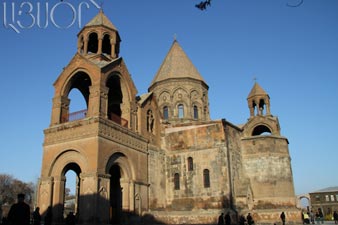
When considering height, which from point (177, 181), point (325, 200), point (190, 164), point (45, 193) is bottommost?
point (325, 200)

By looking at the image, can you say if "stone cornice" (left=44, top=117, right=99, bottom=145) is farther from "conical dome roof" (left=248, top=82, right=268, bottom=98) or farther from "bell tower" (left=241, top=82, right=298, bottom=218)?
"conical dome roof" (left=248, top=82, right=268, bottom=98)

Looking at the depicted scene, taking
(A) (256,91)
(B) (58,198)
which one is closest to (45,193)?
(B) (58,198)

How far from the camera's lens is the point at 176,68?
30.6 meters

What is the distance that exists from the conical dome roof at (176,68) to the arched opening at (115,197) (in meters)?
12.2

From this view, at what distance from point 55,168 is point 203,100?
51.1 ft

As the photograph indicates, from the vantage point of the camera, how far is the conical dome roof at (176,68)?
98.7 feet

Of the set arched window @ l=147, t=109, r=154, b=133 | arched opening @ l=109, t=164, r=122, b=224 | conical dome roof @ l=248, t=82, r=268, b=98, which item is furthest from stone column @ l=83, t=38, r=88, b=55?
conical dome roof @ l=248, t=82, r=268, b=98

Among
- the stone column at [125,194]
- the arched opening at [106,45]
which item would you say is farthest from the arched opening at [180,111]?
the stone column at [125,194]

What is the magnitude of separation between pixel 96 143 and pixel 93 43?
819 centimetres

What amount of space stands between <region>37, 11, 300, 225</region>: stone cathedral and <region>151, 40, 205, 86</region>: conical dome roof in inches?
271

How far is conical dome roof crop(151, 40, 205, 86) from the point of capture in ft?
98.7

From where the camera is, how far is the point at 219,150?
70.7 ft

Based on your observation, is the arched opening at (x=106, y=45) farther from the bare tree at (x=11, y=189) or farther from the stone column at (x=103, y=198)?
the bare tree at (x=11, y=189)

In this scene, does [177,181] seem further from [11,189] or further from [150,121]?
[11,189]
